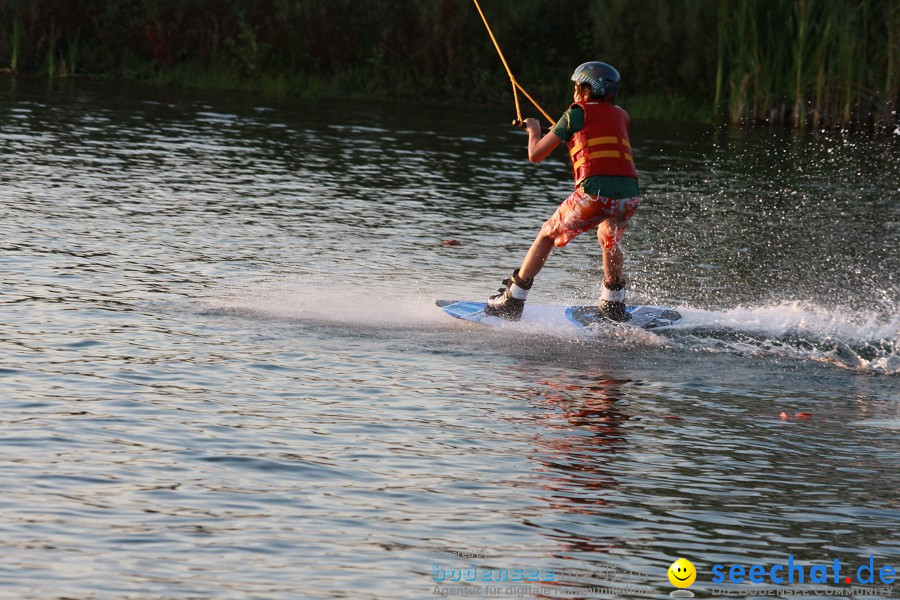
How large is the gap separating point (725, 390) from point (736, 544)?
2955 mm

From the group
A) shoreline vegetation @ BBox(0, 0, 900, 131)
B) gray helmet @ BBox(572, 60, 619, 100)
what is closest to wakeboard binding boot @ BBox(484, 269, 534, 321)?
gray helmet @ BBox(572, 60, 619, 100)

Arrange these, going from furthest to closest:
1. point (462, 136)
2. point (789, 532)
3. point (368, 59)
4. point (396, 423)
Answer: point (368, 59) < point (462, 136) < point (396, 423) < point (789, 532)

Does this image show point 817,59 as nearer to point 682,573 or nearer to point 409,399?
point 409,399

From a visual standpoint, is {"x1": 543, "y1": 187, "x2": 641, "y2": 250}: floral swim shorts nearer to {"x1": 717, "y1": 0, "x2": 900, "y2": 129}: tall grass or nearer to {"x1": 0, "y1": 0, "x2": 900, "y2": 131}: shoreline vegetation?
{"x1": 717, "y1": 0, "x2": 900, "y2": 129}: tall grass

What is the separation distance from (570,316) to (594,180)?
1.01 meters

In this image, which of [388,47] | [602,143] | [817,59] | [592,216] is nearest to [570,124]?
[602,143]

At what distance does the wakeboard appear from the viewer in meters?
10.6

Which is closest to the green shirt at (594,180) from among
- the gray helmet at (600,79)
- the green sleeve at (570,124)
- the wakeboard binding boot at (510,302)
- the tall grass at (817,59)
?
the green sleeve at (570,124)

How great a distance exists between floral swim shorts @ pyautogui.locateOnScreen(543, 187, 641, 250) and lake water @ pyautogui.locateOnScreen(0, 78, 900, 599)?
71 cm

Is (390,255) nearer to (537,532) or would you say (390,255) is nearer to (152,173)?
(152,173)

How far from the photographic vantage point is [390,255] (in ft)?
45.3

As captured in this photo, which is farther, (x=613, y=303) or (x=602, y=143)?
(x=613, y=303)

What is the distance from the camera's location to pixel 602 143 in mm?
10383

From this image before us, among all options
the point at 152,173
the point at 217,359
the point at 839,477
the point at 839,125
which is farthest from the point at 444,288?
the point at 839,125
